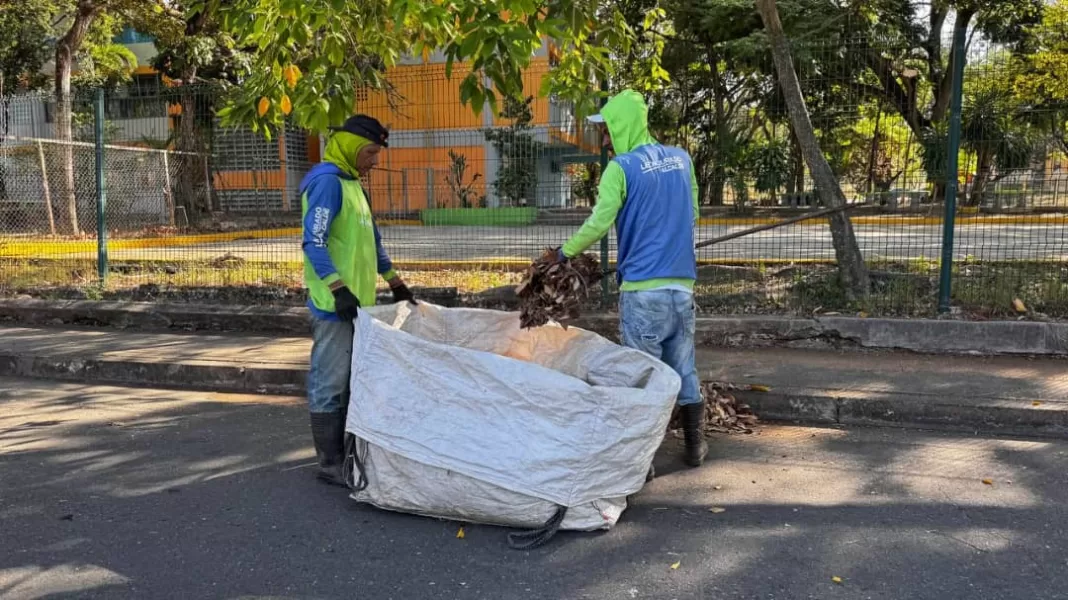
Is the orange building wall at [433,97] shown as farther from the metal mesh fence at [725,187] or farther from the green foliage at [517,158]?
the green foliage at [517,158]

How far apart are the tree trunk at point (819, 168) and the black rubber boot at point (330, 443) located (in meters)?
5.17

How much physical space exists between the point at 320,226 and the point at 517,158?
413cm

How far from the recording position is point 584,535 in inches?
132

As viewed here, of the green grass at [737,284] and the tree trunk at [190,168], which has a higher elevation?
the tree trunk at [190,168]

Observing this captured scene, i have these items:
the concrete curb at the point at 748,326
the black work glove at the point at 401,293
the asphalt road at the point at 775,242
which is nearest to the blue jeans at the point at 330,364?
the black work glove at the point at 401,293

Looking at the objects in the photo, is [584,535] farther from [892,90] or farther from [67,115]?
[67,115]

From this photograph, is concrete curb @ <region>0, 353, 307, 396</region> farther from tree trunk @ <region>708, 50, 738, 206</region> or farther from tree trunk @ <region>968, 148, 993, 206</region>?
tree trunk @ <region>968, 148, 993, 206</region>

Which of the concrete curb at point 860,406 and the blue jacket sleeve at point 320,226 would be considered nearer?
the blue jacket sleeve at point 320,226

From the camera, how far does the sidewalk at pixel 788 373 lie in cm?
498

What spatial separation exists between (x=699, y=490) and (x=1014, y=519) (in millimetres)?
1414

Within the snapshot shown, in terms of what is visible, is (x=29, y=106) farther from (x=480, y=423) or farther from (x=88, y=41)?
(x=88, y=41)

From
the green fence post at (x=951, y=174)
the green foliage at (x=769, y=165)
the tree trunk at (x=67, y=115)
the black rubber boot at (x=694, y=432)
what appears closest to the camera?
the black rubber boot at (x=694, y=432)

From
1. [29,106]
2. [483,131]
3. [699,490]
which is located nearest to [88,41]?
[29,106]

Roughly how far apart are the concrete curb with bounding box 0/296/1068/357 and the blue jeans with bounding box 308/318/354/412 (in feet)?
10.8
